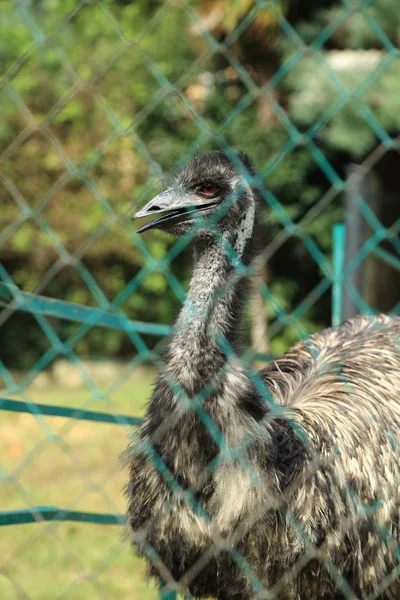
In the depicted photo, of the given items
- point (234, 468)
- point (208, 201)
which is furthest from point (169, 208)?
point (234, 468)

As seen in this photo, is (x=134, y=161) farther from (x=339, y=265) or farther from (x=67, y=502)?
(x=339, y=265)

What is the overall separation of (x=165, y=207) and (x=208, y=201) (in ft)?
0.40

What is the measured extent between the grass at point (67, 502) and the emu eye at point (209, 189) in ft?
1.86

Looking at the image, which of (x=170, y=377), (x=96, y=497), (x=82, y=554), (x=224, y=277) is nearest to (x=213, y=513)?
(x=170, y=377)

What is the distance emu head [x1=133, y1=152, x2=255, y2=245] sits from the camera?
89.1 inches

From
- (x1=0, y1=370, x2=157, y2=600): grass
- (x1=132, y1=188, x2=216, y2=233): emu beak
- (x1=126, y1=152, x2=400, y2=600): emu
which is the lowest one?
(x1=0, y1=370, x2=157, y2=600): grass

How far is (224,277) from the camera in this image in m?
2.23

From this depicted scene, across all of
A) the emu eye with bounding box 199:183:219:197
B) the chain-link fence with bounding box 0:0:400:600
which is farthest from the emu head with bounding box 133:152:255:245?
the chain-link fence with bounding box 0:0:400:600

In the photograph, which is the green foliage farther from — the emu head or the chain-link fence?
the emu head

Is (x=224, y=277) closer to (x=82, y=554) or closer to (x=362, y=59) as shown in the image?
(x=82, y=554)

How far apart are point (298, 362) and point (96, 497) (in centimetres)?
281

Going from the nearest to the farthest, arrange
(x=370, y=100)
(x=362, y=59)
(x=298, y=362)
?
1. (x=298, y=362)
2. (x=370, y=100)
3. (x=362, y=59)

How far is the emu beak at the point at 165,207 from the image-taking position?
2.24 metres

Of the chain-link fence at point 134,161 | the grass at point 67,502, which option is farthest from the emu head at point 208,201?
the chain-link fence at point 134,161
